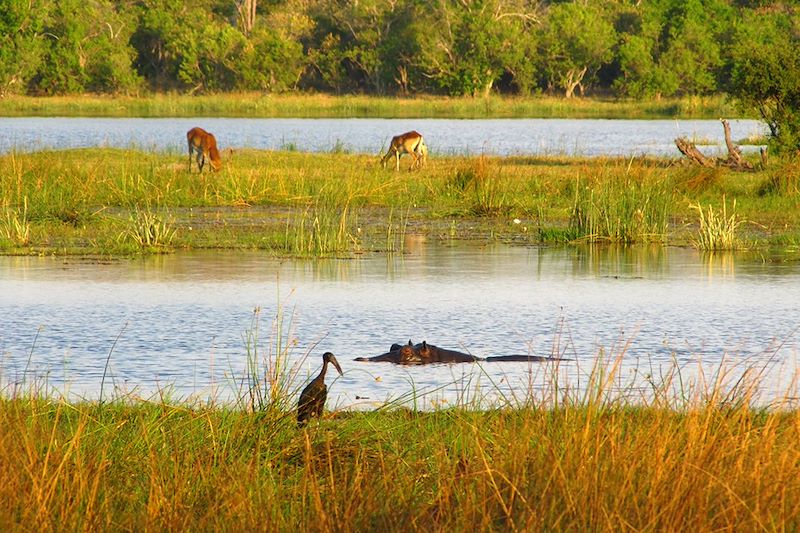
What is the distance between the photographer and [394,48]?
2248 inches

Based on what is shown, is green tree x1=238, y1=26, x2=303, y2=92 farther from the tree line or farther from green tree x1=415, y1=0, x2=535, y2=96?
green tree x1=415, y1=0, x2=535, y2=96

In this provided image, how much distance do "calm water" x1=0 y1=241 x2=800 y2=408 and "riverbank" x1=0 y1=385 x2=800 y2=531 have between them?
1.61 m

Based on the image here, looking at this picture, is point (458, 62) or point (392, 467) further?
point (458, 62)

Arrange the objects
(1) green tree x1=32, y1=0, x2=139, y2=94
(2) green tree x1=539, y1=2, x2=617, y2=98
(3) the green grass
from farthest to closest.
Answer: (1) green tree x1=32, y1=0, x2=139, y2=94 → (2) green tree x1=539, y1=2, x2=617, y2=98 → (3) the green grass

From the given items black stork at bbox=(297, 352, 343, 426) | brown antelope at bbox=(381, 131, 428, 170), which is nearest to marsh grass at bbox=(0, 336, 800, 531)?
black stork at bbox=(297, 352, 343, 426)

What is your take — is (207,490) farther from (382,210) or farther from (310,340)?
(382,210)

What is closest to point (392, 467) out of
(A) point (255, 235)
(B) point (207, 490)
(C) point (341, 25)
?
(B) point (207, 490)

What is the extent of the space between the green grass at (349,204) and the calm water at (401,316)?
66cm

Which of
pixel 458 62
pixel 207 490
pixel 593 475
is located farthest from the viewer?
pixel 458 62

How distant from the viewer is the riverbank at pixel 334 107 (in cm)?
5222

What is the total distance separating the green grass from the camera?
50.1ft

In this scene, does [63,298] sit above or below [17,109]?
below

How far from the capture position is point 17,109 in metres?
53.0

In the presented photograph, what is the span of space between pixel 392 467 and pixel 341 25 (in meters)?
57.1
